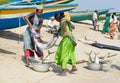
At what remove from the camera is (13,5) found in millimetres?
12203

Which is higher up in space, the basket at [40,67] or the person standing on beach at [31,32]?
the person standing on beach at [31,32]

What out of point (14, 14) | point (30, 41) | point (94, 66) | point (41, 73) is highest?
point (14, 14)

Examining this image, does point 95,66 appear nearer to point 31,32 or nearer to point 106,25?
point 31,32

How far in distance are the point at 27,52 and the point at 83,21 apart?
74.1 ft

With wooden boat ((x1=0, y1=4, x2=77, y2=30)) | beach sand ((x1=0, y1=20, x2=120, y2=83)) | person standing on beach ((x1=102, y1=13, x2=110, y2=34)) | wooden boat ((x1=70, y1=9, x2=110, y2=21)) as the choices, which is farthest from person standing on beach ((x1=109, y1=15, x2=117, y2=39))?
wooden boat ((x1=70, y1=9, x2=110, y2=21))

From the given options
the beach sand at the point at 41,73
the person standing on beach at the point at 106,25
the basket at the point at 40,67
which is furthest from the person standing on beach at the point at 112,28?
the basket at the point at 40,67

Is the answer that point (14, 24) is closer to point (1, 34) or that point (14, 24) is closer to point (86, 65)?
point (1, 34)

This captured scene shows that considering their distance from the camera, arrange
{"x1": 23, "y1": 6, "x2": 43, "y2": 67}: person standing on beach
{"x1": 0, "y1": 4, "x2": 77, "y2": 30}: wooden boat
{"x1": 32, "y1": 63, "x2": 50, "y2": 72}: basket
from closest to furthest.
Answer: {"x1": 32, "y1": 63, "x2": 50, "y2": 72}: basket < {"x1": 23, "y1": 6, "x2": 43, "y2": 67}: person standing on beach < {"x1": 0, "y1": 4, "x2": 77, "y2": 30}: wooden boat

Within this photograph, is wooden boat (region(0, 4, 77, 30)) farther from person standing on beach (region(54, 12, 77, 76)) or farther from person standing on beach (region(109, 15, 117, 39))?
person standing on beach (region(109, 15, 117, 39))

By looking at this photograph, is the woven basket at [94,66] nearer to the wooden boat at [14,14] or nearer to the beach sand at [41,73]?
the beach sand at [41,73]

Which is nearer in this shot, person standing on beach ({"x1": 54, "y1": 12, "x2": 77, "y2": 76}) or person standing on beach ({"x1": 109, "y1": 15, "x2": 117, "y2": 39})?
person standing on beach ({"x1": 54, "y1": 12, "x2": 77, "y2": 76})

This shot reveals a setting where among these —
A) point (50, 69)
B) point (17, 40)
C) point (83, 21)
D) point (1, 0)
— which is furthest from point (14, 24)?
point (83, 21)

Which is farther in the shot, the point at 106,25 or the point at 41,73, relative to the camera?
the point at 106,25

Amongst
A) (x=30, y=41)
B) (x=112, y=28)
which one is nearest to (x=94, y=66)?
(x=30, y=41)
